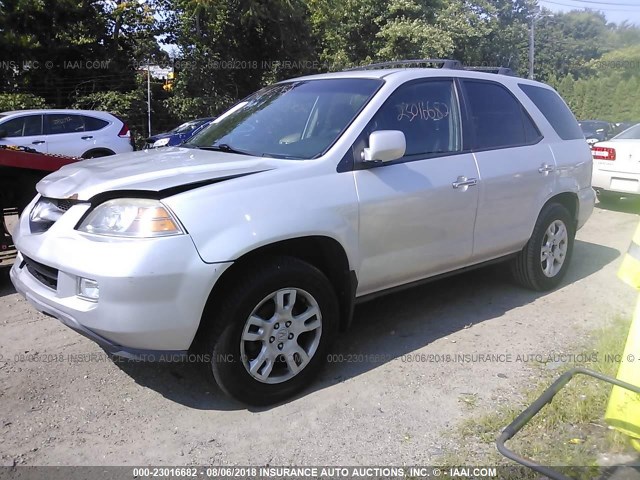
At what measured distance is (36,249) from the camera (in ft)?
10.4

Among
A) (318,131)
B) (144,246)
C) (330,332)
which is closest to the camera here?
(144,246)

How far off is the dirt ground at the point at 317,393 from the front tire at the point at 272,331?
17 centimetres

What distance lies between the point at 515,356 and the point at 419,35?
74.6 feet

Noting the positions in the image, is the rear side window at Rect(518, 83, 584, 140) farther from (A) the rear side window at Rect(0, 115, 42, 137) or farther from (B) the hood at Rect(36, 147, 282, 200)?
(A) the rear side window at Rect(0, 115, 42, 137)

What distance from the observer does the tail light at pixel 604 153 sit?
8.95 meters

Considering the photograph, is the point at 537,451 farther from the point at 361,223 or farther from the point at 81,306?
the point at 81,306

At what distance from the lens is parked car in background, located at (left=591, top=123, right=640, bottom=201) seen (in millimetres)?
8664

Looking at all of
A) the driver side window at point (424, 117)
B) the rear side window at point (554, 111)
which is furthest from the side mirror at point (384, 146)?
the rear side window at point (554, 111)

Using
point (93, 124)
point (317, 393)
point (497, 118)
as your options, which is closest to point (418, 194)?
A: point (497, 118)

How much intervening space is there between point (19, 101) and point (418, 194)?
16179 mm

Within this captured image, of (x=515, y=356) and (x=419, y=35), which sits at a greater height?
(x=419, y=35)

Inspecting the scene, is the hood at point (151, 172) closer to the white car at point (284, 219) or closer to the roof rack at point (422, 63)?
the white car at point (284, 219)

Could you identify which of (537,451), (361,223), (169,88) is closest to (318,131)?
(361,223)

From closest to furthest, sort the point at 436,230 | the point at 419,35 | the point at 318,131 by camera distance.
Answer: the point at 318,131 → the point at 436,230 → the point at 419,35
